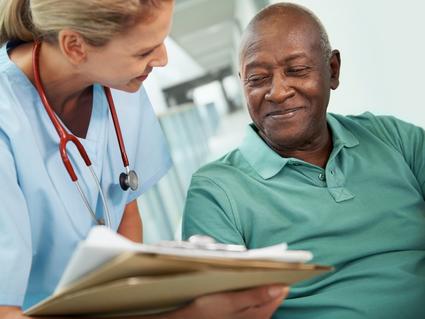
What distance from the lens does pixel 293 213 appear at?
114cm

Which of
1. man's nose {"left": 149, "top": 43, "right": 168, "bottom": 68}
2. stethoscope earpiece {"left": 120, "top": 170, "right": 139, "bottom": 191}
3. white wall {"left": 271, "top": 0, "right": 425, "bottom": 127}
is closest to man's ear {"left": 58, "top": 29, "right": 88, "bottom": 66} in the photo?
man's nose {"left": 149, "top": 43, "right": 168, "bottom": 68}

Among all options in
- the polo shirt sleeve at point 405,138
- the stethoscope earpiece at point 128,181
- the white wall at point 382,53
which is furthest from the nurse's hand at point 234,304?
the white wall at point 382,53

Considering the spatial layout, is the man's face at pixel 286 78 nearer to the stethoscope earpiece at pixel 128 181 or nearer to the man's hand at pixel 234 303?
the stethoscope earpiece at pixel 128 181

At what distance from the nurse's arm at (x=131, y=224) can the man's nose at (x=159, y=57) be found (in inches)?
17.5

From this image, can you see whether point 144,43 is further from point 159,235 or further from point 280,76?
point 159,235

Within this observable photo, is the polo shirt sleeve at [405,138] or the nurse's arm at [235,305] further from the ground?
the nurse's arm at [235,305]

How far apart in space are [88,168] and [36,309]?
49cm

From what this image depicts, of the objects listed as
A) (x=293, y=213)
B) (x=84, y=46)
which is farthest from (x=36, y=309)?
(x=293, y=213)

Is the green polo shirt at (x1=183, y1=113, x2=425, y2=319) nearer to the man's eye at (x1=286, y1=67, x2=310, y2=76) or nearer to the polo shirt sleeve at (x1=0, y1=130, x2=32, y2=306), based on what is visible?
the man's eye at (x1=286, y1=67, x2=310, y2=76)

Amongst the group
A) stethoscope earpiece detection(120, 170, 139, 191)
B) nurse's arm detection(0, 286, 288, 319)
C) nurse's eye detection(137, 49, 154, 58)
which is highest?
nurse's eye detection(137, 49, 154, 58)

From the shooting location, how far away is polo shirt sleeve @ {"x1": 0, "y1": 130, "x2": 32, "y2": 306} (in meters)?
0.86

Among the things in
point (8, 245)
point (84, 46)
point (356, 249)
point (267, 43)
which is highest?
point (84, 46)

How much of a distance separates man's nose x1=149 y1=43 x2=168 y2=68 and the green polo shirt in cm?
30

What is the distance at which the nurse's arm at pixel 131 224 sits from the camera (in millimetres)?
1283
